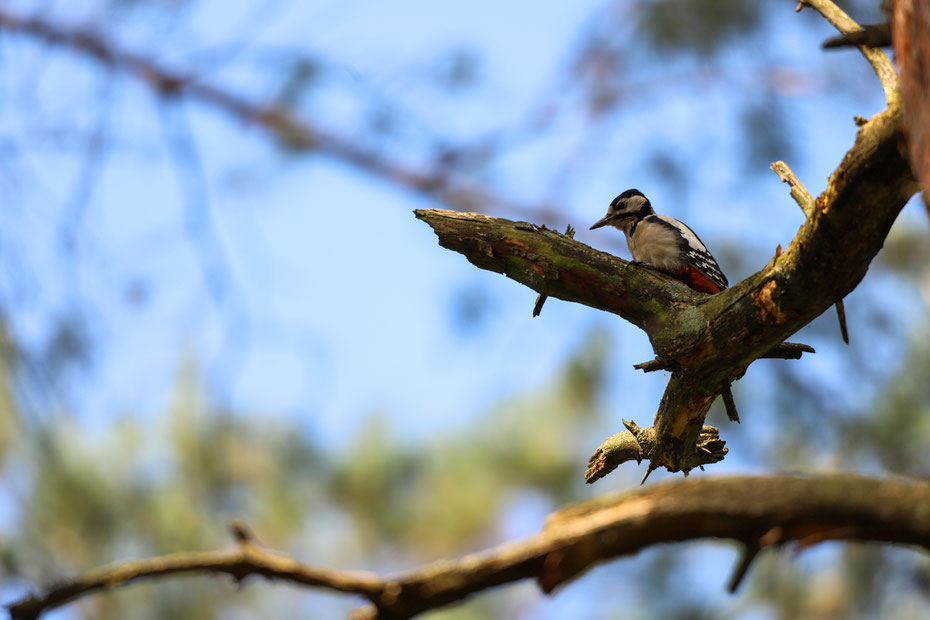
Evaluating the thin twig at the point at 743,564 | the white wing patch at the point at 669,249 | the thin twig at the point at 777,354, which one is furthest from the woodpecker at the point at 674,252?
the thin twig at the point at 743,564

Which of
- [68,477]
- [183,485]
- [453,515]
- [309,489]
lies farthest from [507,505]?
[68,477]

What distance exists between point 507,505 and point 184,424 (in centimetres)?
260

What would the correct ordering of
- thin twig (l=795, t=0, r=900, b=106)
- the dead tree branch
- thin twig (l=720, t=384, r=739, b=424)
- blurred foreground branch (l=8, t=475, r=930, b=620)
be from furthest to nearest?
thin twig (l=720, t=384, r=739, b=424), thin twig (l=795, t=0, r=900, b=106), the dead tree branch, blurred foreground branch (l=8, t=475, r=930, b=620)

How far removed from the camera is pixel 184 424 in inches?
262

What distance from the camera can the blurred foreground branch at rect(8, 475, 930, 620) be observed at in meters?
1.42

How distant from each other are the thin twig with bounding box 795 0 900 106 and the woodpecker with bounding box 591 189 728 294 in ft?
3.53

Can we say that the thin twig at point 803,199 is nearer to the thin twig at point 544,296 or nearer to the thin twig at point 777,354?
the thin twig at point 777,354

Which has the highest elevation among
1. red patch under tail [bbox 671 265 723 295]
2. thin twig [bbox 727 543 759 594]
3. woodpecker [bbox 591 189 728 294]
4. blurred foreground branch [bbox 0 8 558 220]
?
blurred foreground branch [bbox 0 8 558 220]

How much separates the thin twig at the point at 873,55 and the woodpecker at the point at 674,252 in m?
1.07

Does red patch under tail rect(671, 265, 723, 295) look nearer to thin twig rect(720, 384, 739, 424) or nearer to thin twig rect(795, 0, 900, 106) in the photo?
thin twig rect(720, 384, 739, 424)

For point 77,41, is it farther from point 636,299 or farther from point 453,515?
point 636,299

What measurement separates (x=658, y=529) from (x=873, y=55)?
61.3 inches

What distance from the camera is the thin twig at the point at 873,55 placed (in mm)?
A: 2138

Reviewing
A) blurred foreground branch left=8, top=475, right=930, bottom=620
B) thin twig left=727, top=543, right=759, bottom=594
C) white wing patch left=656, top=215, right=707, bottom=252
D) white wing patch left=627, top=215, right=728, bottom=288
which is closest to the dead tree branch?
blurred foreground branch left=8, top=475, right=930, bottom=620
